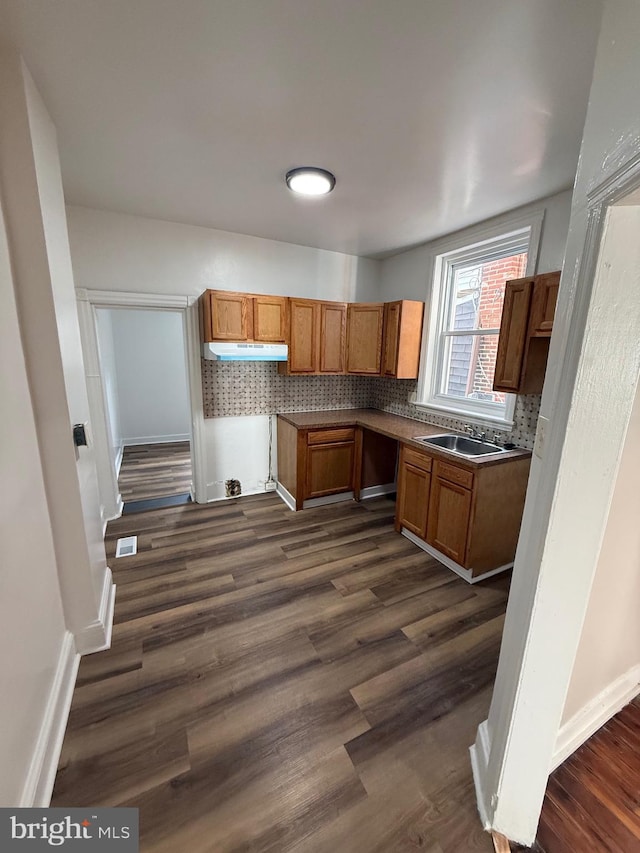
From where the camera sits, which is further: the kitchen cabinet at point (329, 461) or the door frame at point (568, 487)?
the kitchen cabinet at point (329, 461)

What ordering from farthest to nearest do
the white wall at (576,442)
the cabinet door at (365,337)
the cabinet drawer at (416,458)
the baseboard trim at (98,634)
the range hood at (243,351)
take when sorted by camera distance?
the cabinet door at (365,337), the range hood at (243,351), the cabinet drawer at (416,458), the baseboard trim at (98,634), the white wall at (576,442)

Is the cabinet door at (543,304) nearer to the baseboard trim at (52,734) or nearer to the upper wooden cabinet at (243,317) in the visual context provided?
the upper wooden cabinet at (243,317)

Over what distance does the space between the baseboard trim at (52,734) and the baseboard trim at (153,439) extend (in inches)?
176

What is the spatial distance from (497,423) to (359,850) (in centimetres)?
260

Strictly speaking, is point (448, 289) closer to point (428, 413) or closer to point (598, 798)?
point (428, 413)

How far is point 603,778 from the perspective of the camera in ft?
4.45

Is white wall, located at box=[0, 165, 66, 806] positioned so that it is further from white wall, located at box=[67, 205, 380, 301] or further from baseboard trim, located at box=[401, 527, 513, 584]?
baseboard trim, located at box=[401, 527, 513, 584]

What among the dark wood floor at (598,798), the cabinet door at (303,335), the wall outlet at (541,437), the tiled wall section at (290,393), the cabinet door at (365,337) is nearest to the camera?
the wall outlet at (541,437)

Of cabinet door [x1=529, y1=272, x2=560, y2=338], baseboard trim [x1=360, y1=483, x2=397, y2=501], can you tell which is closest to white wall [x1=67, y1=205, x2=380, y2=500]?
baseboard trim [x1=360, y1=483, x2=397, y2=501]

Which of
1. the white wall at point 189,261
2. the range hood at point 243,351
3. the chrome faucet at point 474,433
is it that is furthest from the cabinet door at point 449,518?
the white wall at point 189,261

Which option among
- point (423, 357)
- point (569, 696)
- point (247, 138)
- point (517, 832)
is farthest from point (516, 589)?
point (423, 357)

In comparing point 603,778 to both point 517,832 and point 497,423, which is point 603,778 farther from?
point 497,423

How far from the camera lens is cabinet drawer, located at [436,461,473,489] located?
2377 mm

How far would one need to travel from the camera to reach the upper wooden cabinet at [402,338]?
343 cm
